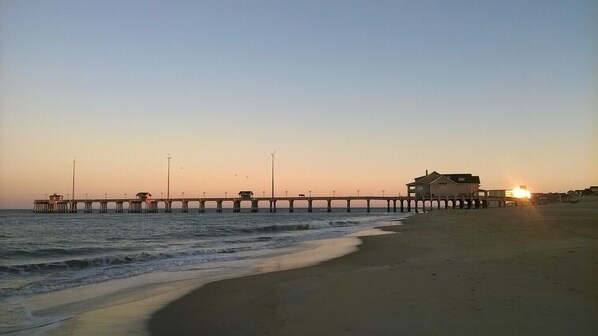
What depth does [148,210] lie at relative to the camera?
14838 cm

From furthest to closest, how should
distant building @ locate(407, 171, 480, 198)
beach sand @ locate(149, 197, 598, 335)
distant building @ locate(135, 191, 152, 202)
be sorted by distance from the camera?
distant building @ locate(135, 191, 152, 202)
distant building @ locate(407, 171, 480, 198)
beach sand @ locate(149, 197, 598, 335)

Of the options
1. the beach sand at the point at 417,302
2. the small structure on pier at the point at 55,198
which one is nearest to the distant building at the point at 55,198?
the small structure on pier at the point at 55,198

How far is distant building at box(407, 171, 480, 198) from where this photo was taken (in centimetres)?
9406

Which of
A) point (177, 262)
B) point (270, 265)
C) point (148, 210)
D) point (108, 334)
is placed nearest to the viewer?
point (108, 334)

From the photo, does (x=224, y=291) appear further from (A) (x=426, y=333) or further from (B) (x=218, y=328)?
(A) (x=426, y=333)

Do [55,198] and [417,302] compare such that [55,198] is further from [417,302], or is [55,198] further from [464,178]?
[417,302]

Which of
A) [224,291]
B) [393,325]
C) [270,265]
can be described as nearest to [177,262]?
[270,265]

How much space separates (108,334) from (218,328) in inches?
58.4

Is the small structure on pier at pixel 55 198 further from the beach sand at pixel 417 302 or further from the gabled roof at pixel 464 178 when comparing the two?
the beach sand at pixel 417 302

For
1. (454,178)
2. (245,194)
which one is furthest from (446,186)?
(245,194)

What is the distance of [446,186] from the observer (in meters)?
94.3

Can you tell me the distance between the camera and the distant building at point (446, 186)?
94.1 metres

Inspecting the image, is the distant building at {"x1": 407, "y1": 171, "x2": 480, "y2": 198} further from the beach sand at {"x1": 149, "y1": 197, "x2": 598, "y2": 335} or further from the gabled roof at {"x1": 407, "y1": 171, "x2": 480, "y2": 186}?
the beach sand at {"x1": 149, "y1": 197, "x2": 598, "y2": 335}

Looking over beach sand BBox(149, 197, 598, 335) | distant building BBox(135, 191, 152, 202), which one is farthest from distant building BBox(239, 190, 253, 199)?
beach sand BBox(149, 197, 598, 335)
